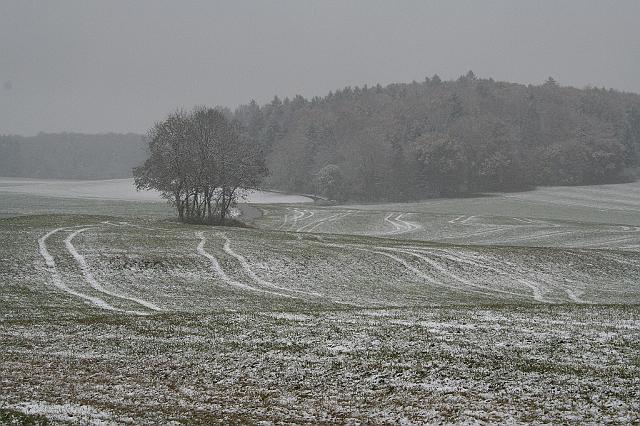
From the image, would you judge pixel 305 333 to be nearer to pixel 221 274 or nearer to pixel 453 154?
pixel 221 274

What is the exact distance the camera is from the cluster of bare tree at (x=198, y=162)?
2886 inches

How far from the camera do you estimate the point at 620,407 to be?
12.6 meters

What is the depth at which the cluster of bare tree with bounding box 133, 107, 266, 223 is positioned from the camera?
7331 centimetres

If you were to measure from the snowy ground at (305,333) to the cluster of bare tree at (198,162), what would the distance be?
2652cm

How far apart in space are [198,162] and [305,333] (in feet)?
187

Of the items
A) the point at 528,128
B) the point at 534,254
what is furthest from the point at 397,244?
the point at 528,128

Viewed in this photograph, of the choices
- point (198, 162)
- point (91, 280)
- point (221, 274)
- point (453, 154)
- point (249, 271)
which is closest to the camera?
point (91, 280)

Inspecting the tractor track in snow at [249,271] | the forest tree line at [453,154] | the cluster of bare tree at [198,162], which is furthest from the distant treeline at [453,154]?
the tractor track in snow at [249,271]

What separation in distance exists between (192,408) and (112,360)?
5.12 meters

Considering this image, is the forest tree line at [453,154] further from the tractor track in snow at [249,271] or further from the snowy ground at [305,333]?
the snowy ground at [305,333]

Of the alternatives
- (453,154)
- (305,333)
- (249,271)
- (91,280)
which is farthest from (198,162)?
(453,154)

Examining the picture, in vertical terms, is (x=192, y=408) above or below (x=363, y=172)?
below

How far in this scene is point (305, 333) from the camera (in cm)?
1948

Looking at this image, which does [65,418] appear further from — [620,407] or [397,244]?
[397,244]
